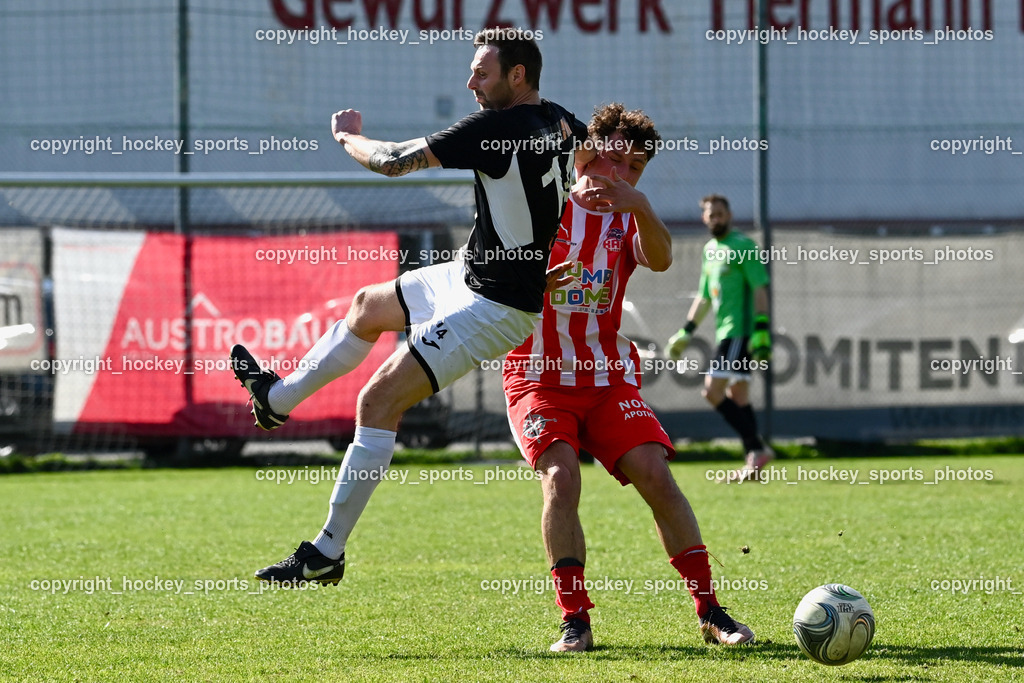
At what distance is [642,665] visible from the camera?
425 centimetres

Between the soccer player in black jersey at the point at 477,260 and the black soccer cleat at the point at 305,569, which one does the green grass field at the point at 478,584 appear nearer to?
the black soccer cleat at the point at 305,569

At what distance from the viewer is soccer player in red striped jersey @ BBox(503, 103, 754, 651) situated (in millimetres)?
4688

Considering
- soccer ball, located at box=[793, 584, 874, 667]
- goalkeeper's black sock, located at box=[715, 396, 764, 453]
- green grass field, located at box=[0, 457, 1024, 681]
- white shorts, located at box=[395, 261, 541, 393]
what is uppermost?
white shorts, located at box=[395, 261, 541, 393]

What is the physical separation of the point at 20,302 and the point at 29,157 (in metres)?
9.46

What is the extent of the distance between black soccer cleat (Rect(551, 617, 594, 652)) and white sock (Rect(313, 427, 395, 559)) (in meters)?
0.89

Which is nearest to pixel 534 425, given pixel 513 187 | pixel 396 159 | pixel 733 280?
pixel 513 187

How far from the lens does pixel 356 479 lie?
4508mm

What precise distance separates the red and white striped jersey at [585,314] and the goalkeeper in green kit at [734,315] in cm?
537

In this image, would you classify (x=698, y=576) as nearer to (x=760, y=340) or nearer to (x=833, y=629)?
(x=833, y=629)

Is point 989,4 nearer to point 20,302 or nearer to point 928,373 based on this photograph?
point 928,373

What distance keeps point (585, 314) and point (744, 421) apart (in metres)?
5.87

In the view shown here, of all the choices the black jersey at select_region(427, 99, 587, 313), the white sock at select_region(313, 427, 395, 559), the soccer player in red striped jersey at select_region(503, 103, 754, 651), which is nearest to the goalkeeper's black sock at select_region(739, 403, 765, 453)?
the soccer player in red striped jersey at select_region(503, 103, 754, 651)

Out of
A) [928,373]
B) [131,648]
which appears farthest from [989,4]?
[131,648]

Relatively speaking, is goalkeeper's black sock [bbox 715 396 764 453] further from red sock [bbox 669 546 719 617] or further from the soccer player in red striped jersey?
red sock [bbox 669 546 719 617]
